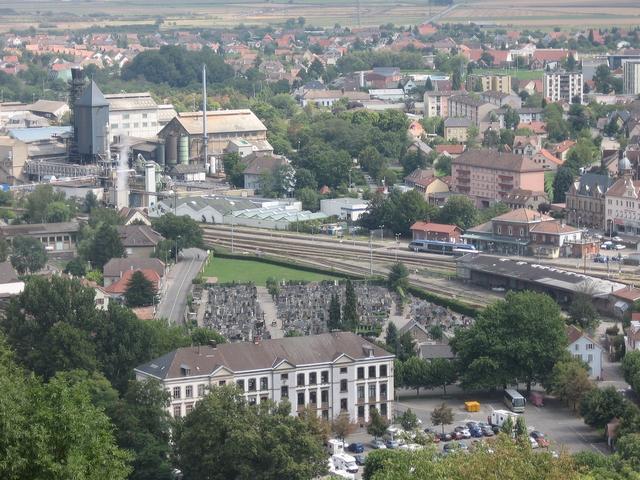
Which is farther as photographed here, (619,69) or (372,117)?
(619,69)

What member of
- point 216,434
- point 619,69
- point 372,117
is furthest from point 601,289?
point 619,69

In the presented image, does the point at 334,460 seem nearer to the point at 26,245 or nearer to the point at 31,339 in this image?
the point at 31,339

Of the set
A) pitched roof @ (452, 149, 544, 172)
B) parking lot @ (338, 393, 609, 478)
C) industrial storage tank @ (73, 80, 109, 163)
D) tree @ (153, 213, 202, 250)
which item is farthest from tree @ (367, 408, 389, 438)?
industrial storage tank @ (73, 80, 109, 163)

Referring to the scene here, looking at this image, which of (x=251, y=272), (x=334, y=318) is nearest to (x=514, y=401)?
(x=334, y=318)

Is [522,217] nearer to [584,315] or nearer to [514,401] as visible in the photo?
[584,315]

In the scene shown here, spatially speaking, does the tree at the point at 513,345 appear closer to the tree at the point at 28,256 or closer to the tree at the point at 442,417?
the tree at the point at 442,417

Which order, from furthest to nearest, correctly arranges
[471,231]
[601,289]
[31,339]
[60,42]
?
[60,42] < [471,231] < [601,289] < [31,339]

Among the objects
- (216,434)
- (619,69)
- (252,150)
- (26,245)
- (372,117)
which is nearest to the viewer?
(216,434)
